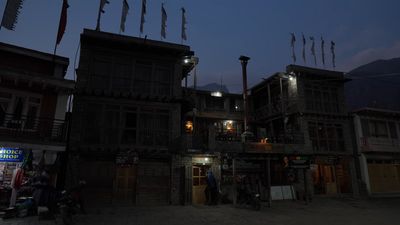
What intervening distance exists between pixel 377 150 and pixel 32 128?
27123mm

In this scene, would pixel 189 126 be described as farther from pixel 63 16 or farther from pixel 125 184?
pixel 63 16

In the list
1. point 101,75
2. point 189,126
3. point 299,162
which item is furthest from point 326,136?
point 101,75

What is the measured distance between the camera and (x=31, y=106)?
14.9 m

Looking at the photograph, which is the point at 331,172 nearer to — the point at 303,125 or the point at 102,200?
the point at 303,125

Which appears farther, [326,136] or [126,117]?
[326,136]

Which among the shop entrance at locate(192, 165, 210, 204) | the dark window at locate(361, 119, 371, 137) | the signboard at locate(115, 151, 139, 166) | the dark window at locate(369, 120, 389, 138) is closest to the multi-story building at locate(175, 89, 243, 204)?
the shop entrance at locate(192, 165, 210, 204)

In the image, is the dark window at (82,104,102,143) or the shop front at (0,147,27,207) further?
the dark window at (82,104,102,143)

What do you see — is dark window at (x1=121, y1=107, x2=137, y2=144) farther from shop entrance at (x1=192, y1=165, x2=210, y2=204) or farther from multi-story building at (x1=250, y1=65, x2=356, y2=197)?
multi-story building at (x1=250, y1=65, x2=356, y2=197)

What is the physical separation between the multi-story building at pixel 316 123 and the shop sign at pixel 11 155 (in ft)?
54.3

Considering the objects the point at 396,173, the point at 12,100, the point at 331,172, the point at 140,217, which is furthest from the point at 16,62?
the point at 396,173

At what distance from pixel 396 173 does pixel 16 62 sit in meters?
31.8

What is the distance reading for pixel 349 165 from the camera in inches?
914

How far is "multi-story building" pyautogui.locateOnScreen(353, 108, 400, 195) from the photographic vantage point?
23.5m

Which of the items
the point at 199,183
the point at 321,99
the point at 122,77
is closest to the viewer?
the point at 199,183
